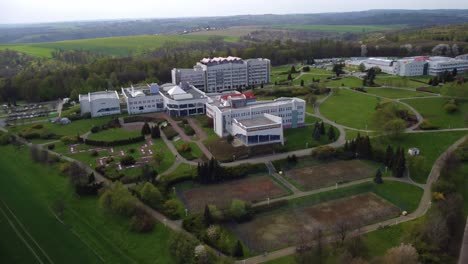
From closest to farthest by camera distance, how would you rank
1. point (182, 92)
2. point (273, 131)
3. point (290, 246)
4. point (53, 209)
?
point (290, 246) < point (53, 209) < point (273, 131) < point (182, 92)

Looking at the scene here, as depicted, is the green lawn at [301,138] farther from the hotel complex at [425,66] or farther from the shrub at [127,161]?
the hotel complex at [425,66]

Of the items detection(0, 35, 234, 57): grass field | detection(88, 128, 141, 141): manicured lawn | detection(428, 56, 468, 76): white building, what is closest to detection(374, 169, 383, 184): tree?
detection(88, 128, 141, 141): manicured lawn

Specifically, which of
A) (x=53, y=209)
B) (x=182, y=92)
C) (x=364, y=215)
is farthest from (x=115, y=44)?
(x=364, y=215)

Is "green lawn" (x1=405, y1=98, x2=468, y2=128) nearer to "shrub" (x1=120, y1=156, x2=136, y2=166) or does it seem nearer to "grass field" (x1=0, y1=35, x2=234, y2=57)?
"shrub" (x1=120, y1=156, x2=136, y2=166)

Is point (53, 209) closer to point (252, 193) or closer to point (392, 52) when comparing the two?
point (252, 193)

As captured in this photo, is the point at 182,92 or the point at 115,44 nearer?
the point at 182,92
